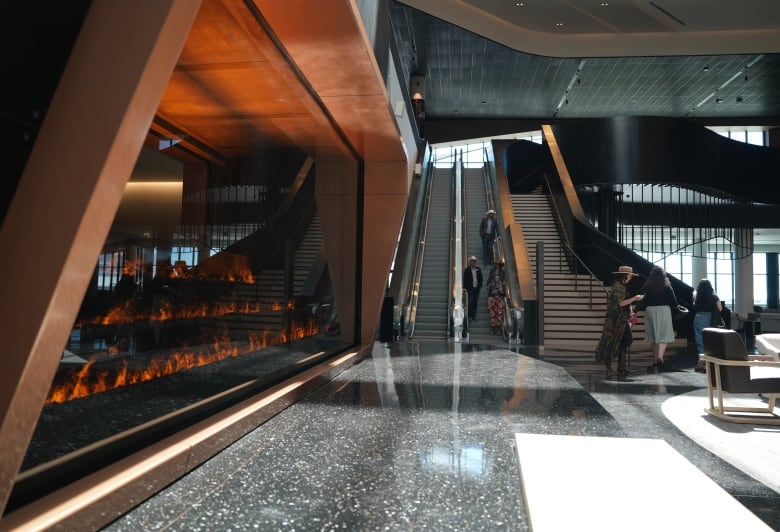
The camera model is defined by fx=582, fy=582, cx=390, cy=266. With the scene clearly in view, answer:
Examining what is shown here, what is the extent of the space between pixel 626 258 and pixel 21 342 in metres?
11.9

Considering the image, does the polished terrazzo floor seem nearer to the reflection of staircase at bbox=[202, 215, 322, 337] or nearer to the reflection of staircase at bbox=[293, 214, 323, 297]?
the reflection of staircase at bbox=[202, 215, 322, 337]

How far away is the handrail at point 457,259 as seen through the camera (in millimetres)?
10117

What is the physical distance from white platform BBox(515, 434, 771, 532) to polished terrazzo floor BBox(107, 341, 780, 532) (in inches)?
0.8

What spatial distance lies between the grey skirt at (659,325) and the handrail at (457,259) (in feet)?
10.4

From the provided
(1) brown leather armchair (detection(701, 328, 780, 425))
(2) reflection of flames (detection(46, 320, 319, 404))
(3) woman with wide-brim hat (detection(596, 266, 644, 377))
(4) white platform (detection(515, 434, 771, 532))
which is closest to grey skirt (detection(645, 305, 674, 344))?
(3) woman with wide-brim hat (detection(596, 266, 644, 377))

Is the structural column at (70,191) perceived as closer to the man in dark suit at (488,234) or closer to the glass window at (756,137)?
the man in dark suit at (488,234)

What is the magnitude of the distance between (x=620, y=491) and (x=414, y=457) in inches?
53.3

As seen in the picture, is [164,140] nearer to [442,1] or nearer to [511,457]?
[511,457]

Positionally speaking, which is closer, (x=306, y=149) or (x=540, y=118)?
(x=306, y=149)

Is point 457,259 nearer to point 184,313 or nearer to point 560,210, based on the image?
point 560,210

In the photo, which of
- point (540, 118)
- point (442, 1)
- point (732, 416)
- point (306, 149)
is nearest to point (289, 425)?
point (306, 149)

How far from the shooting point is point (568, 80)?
17.5 m

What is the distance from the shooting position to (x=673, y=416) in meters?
4.89

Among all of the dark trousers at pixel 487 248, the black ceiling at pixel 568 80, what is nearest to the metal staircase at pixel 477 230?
the dark trousers at pixel 487 248
